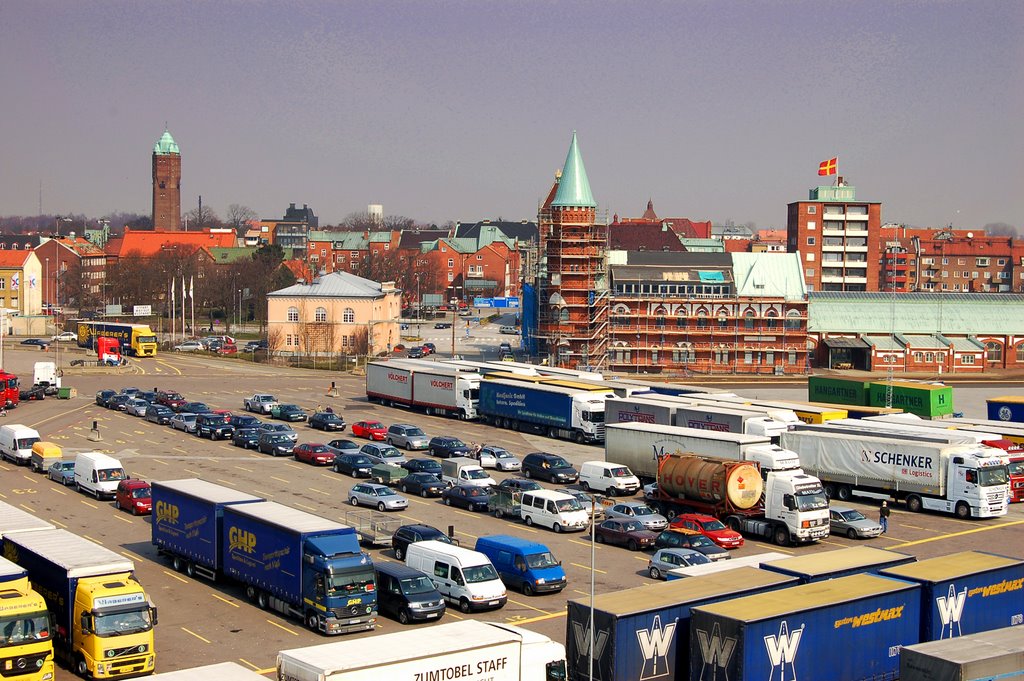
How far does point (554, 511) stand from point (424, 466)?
999 cm

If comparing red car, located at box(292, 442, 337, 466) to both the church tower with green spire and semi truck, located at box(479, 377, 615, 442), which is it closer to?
semi truck, located at box(479, 377, 615, 442)

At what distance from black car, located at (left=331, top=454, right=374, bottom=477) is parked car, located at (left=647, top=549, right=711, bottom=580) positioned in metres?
18.2

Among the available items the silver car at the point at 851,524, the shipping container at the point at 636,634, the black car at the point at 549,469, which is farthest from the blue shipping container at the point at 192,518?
the silver car at the point at 851,524

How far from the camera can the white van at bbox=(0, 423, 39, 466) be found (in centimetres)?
5416

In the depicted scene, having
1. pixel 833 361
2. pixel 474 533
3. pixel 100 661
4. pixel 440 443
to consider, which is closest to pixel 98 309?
pixel 833 361

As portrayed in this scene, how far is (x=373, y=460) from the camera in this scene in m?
51.2

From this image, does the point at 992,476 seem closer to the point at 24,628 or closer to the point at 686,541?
the point at 686,541

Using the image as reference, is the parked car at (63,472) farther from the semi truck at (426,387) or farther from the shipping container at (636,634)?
the shipping container at (636,634)

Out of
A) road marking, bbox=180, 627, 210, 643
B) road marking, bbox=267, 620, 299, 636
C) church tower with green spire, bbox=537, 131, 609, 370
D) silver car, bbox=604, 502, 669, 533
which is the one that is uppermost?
church tower with green spire, bbox=537, 131, 609, 370

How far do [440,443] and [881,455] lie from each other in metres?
20.7

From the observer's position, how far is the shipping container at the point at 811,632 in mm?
22859

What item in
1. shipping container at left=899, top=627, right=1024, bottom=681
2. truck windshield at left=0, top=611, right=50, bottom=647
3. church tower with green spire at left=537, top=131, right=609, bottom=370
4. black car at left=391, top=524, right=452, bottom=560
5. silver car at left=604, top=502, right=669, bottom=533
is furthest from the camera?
church tower with green spire at left=537, top=131, right=609, bottom=370

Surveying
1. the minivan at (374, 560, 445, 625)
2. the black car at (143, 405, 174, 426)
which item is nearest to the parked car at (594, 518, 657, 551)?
the minivan at (374, 560, 445, 625)

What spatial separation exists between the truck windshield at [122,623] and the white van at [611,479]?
80.4ft
